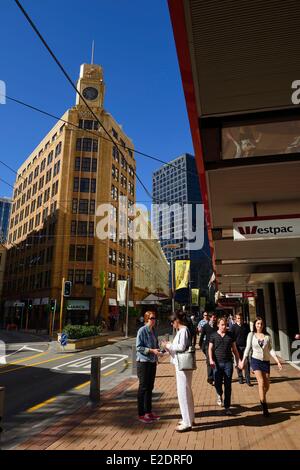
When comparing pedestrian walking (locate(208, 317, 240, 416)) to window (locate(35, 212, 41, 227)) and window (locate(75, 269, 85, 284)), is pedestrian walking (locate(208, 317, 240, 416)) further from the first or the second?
window (locate(35, 212, 41, 227))

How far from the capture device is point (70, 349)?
68.0 feet

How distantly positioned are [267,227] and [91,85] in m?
50.5

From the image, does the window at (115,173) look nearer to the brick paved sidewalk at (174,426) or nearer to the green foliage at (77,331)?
the green foliage at (77,331)

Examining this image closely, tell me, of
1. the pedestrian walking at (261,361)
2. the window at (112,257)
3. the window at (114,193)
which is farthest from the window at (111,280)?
the pedestrian walking at (261,361)

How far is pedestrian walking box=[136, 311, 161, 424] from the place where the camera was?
600 cm

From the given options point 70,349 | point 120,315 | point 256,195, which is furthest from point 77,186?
point 256,195

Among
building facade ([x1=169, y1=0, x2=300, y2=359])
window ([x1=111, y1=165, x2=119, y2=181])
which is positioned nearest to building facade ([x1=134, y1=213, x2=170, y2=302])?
window ([x1=111, y1=165, x2=119, y2=181])

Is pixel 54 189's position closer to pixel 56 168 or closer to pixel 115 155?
pixel 56 168

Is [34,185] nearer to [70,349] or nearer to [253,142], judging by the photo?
[70,349]

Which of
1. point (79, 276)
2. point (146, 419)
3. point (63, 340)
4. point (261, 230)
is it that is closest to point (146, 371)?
point (146, 419)

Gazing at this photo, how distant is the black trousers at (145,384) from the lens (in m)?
5.99

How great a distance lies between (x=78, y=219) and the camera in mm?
46312

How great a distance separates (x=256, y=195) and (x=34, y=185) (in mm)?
56355

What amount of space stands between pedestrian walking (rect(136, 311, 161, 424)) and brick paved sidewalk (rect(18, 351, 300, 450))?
18 cm
